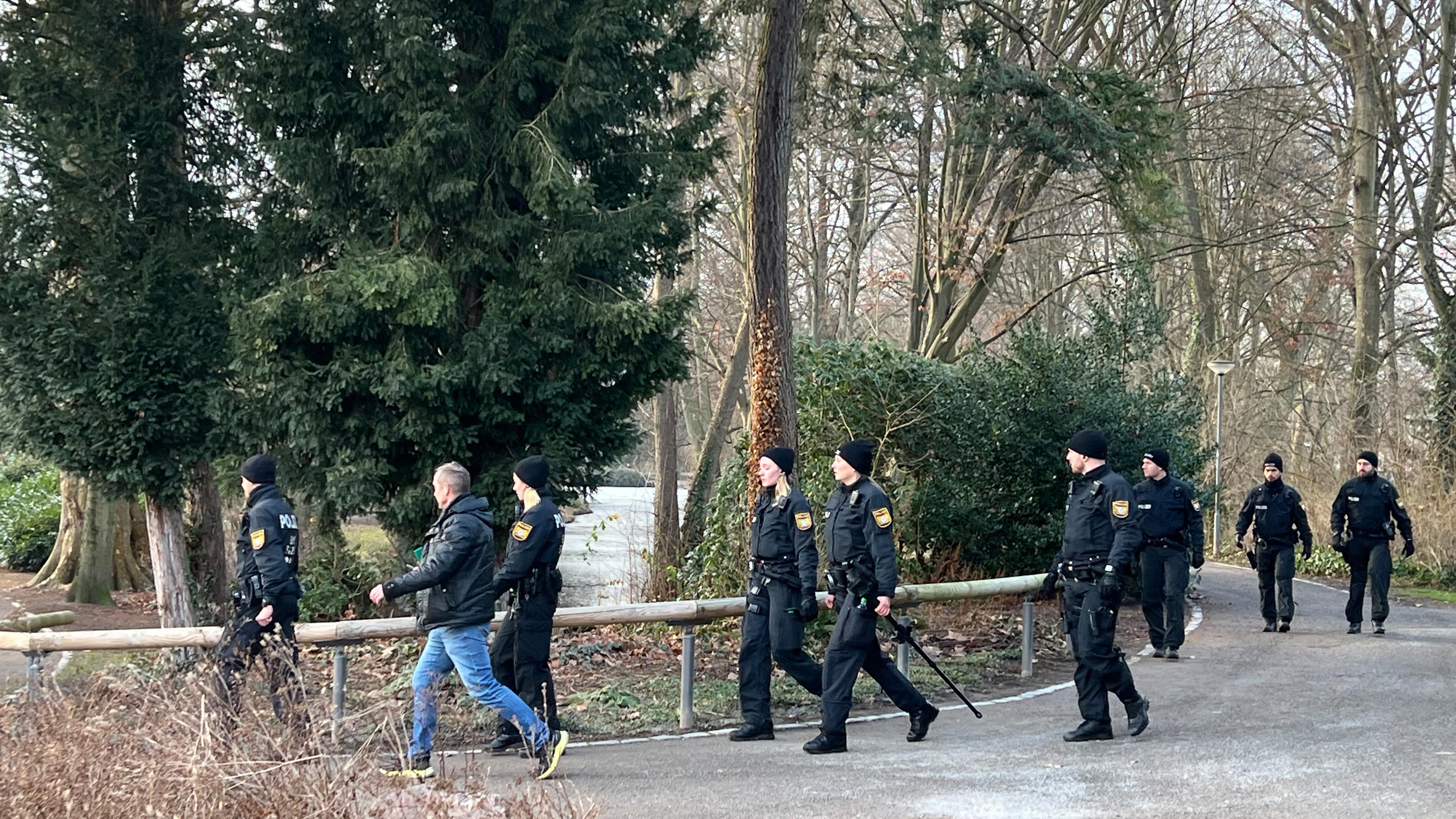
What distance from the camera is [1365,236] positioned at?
26234 millimetres

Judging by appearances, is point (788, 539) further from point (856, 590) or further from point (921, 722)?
point (921, 722)

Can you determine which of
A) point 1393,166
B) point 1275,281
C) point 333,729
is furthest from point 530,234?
point 1275,281

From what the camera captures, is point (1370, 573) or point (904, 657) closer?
point (904, 657)

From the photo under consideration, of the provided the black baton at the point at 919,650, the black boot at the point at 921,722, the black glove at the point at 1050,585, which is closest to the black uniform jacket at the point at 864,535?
the black baton at the point at 919,650

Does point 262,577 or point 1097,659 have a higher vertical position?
point 262,577

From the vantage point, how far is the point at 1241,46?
30562 millimetres

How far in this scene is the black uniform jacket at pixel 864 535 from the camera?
8.47 metres

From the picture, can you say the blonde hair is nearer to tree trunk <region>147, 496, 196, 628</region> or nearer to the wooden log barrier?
the wooden log barrier

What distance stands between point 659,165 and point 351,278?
11.1 ft

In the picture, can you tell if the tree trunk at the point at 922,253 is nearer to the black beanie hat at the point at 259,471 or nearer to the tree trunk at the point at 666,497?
the tree trunk at the point at 666,497

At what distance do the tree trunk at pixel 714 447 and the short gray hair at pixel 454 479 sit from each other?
1101 centimetres

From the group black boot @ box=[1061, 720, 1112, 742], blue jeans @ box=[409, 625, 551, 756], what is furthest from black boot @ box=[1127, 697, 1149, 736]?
blue jeans @ box=[409, 625, 551, 756]

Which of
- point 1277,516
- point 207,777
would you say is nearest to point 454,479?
point 207,777

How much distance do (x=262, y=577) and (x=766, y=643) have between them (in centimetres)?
322
